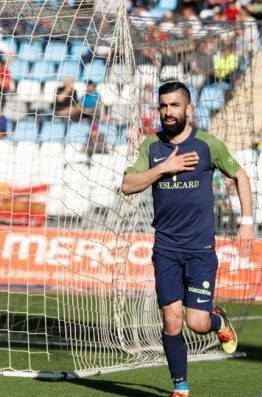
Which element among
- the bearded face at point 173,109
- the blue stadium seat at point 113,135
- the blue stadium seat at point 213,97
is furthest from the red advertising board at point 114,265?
the bearded face at point 173,109

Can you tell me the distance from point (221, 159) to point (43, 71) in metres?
2.39

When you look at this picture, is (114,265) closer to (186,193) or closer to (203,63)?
(186,193)

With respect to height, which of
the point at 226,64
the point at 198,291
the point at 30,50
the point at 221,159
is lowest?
the point at 198,291

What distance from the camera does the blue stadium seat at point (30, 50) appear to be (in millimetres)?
8680

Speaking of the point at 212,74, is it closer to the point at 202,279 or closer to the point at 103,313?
the point at 103,313

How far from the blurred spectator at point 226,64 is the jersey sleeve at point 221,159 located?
12.9 ft

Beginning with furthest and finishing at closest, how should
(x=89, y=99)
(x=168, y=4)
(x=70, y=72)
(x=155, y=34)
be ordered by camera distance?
(x=168, y=4) < (x=70, y=72) < (x=155, y=34) < (x=89, y=99)

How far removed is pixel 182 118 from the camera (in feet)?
21.5

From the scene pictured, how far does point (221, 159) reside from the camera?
668 cm

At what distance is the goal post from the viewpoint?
8461 mm

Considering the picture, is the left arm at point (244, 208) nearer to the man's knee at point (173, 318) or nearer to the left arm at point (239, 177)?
the left arm at point (239, 177)

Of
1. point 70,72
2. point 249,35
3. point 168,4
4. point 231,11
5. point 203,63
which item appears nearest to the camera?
point 70,72

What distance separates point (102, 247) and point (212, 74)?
2419 mm

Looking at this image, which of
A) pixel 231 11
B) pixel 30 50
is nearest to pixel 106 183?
pixel 30 50
